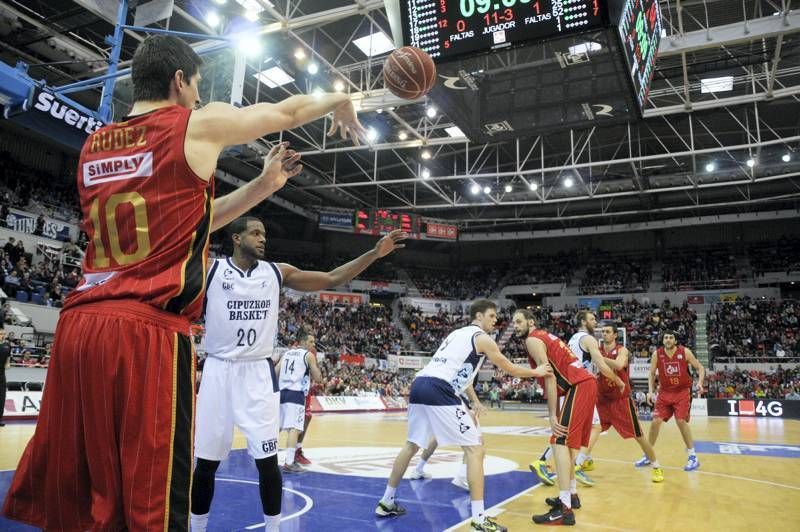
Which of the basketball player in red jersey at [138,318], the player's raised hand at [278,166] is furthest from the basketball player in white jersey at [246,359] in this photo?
the basketball player in red jersey at [138,318]

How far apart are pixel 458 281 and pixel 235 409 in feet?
118

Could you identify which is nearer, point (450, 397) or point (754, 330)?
point (450, 397)

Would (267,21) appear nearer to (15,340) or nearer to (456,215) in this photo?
(15,340)

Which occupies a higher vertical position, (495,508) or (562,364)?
(562,364)

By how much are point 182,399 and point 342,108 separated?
3.73 feet

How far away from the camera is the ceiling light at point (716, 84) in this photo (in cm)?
1748

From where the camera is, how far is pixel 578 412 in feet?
18.3

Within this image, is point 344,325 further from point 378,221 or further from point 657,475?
point 657,475

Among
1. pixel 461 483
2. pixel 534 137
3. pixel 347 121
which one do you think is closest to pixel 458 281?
pixel 534 137

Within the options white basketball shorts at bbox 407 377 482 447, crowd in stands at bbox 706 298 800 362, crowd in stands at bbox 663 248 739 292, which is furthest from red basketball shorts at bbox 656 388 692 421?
crowd in stands at bbox 663 248 739 292

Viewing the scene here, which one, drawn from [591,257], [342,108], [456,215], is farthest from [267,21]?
[591,257]

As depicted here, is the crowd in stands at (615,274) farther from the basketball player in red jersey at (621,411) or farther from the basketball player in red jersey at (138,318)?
the basketball player in red jersey at (138,318)

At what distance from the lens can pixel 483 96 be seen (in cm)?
773

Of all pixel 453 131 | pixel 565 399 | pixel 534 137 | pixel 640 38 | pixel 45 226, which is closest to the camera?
pixel 565 399
